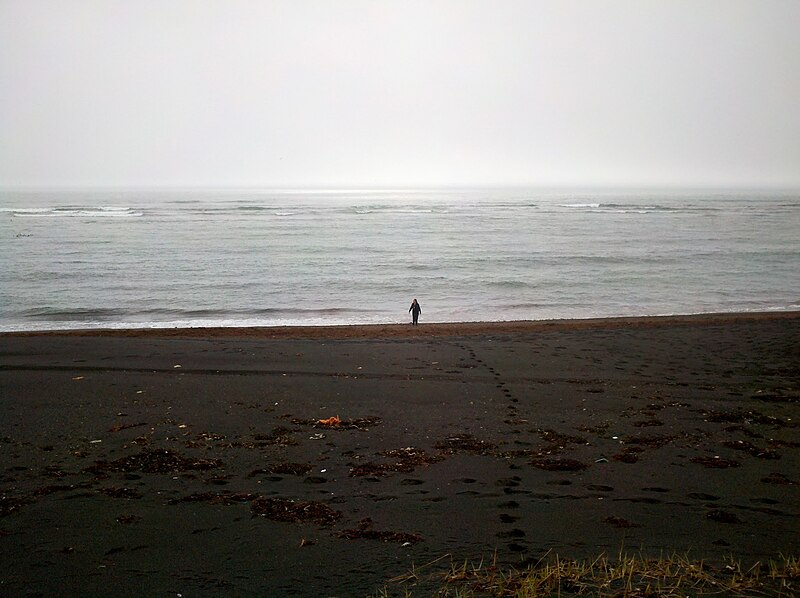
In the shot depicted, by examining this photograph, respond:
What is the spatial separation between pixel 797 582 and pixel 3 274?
123 feet

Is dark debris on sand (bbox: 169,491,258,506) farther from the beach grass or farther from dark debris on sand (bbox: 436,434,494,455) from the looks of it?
dark debris on sand (bbox: 436,434,494,455)

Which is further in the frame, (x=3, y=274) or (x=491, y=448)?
(x=3, y=274)

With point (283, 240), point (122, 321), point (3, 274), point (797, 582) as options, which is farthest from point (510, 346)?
point (283, 240)

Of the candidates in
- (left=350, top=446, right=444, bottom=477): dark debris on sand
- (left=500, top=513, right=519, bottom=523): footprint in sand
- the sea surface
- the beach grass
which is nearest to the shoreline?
the sea surface

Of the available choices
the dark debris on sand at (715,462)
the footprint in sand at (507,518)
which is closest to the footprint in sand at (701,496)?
the dark debris on sand at (715,462)

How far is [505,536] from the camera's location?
6.04 metres

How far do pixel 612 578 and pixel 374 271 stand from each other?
33513 millimetres

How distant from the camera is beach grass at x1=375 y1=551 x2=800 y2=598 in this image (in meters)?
4.67

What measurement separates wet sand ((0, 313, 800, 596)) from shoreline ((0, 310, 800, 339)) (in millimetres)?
4532

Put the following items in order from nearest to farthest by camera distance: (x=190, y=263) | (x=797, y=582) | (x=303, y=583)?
(x=797, y=582) < (x=303, y=583) < (x=190, y=263)

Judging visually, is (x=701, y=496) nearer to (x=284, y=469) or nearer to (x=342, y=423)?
(x=284, y=469)

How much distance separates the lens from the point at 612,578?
4891mm

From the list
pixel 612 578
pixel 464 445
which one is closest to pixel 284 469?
pixel 464 445

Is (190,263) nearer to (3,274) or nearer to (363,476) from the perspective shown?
(3,274)
